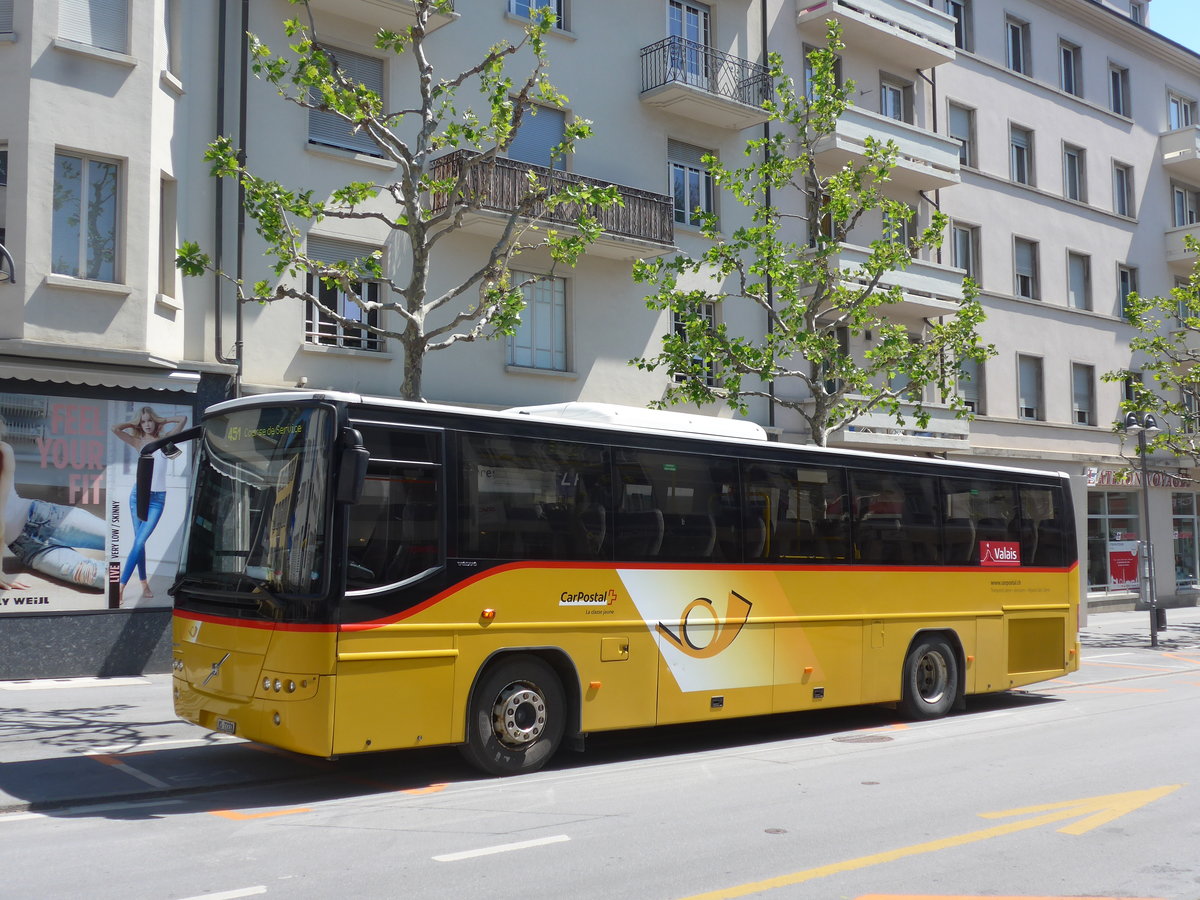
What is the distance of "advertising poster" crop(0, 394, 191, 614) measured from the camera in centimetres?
1511

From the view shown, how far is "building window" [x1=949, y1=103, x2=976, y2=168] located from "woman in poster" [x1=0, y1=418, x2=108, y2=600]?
2301 cm

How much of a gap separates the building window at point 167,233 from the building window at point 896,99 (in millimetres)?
17394

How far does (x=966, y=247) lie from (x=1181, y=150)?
1131cm

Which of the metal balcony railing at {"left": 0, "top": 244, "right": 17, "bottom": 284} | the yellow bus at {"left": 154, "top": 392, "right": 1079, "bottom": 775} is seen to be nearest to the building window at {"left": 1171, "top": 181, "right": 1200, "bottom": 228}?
the yellow bus at {"left": 154, "top": 392, "right": 1079, "bottom": 775}

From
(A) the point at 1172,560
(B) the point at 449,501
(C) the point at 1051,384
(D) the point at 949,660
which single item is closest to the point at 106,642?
(B) the point at 449,501

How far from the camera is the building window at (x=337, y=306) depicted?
18.4m

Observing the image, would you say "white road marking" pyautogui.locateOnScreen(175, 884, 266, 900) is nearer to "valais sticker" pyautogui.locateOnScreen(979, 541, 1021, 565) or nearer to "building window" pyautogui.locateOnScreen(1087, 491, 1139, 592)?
"valais sticker" pyautogui.locateOnScreen(979, 541, 1021, 565)

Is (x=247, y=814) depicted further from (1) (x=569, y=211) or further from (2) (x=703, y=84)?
(2) (x=703, y=84)

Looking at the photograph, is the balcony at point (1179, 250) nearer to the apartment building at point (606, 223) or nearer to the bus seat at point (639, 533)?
the apartment building at point (606, 223)

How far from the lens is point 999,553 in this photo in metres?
14.0

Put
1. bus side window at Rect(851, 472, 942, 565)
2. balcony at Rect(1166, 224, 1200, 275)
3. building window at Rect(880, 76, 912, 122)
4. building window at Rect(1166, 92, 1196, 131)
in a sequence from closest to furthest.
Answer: bus side window at Rect(851, 472, 942, 565) < building window at Rect(880, 76, 912, 122) < balcony at Rect(1166, 224, 1200, 275) < building window at Rect(1166, 92, 1196, 131)

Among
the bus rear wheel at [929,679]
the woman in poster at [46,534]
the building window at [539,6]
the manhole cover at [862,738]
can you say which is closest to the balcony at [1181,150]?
the building window at [539,6]

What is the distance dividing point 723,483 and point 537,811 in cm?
400

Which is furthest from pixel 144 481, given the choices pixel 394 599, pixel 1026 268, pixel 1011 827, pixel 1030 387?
pixel 1026 268
